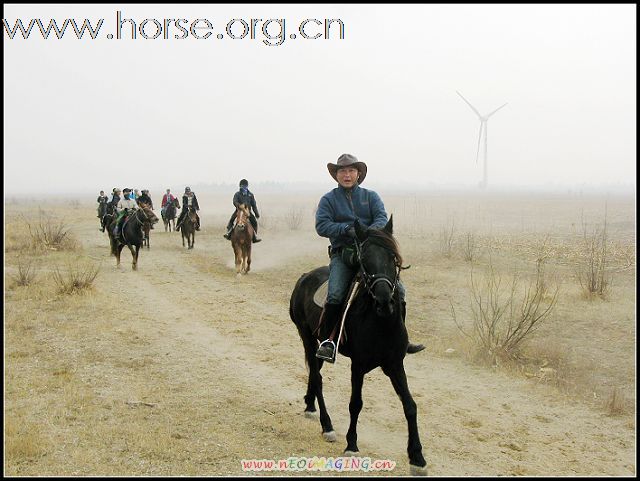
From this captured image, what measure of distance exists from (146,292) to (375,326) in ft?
30.1

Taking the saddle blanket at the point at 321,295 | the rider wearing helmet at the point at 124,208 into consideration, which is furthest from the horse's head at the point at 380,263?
the rider wearing helmet at the point at 124,208

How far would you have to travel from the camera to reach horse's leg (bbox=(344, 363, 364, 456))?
15.8 ft

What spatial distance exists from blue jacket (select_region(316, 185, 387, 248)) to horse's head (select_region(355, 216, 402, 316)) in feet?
1.34

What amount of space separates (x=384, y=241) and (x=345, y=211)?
32.0 inches

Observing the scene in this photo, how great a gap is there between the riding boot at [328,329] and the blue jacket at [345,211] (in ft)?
2.13

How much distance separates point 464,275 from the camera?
1469cm

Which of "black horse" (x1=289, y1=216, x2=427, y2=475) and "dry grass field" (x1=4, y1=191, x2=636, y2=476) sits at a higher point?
"black horse" (x1=289, y1=216, x2=427, y2=475)

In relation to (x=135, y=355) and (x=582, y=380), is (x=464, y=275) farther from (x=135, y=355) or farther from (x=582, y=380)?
(x=135, y=355)

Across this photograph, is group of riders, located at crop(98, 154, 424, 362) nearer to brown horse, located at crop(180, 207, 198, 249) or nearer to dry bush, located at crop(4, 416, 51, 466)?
dry bush, located at crop(4, 416, 51, 466)

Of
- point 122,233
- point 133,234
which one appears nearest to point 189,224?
point 122,233

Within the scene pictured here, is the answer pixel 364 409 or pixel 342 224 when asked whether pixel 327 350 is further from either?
pixel 364 409

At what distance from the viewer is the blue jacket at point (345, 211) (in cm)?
504

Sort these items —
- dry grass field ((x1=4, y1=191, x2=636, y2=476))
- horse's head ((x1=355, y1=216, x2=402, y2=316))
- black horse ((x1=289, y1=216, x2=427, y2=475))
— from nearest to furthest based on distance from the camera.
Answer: horse's head ((x1=355, y1=216, x2=402, y2=316))
black horse ((x1=289, y1=216, x2=427, y2=475))
dry grass field ((x1=4, y1=191, x2=636, y2=476))

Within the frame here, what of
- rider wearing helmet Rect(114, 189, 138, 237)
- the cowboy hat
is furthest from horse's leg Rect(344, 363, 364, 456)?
rider wearing helmet Rect(114, 189, 138, 237)
